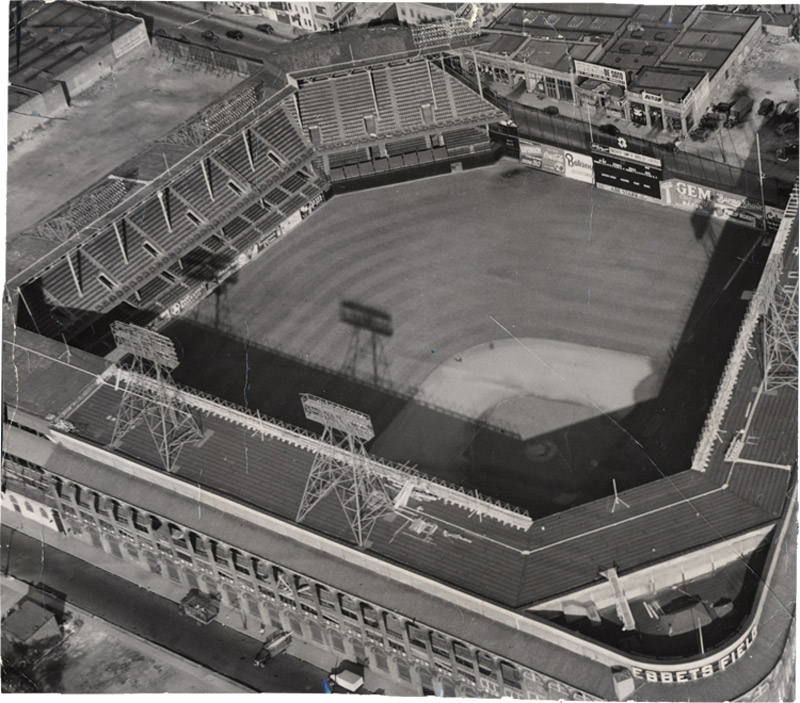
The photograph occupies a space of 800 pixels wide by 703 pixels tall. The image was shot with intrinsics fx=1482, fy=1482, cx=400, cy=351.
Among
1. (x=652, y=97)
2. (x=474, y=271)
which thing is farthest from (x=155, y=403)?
(x=652, y=97)

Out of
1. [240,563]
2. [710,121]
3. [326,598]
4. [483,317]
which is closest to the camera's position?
[326,598]

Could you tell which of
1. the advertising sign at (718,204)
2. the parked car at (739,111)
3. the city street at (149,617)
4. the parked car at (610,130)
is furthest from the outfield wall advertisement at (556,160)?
the city street at (149,617)

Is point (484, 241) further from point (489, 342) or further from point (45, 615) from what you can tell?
point (45, 615)

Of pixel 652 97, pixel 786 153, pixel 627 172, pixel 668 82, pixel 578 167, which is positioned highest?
pixel 668 82

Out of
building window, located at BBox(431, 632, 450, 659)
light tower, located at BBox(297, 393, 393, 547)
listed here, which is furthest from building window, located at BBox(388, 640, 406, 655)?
light tower, located at BBox(297, 393, 393, 547)

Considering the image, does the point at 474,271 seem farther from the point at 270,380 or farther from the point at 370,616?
the point at 370,616

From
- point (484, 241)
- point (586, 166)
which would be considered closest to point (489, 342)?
point (484, 241)

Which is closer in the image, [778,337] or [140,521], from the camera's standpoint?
[778,337]
